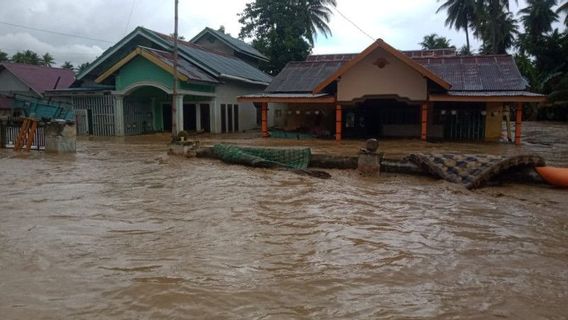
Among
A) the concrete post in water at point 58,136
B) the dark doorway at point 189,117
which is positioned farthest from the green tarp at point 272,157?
the dark doorway at point 189,117

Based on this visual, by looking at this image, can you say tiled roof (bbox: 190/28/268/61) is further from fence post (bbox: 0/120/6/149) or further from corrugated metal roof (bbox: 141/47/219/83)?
fence post (bbox: 0/120/6/149)

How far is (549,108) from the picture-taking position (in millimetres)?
35094

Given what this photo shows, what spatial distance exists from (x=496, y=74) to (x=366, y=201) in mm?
14384

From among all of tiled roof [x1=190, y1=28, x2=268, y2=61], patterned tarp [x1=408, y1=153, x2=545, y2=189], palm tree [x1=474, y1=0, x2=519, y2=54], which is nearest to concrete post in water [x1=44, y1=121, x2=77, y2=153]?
patterned tarp [x1=408, y1=153, x2=545, y2=189]

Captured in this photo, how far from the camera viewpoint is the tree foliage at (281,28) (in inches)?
1312

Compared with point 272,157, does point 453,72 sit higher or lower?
higher

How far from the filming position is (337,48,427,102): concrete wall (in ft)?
61.0

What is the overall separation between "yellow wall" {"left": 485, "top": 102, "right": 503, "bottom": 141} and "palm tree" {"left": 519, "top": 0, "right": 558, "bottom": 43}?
22.9 m

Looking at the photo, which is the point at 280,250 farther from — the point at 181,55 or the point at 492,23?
the point at 492,23

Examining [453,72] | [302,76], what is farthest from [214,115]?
[453,72]

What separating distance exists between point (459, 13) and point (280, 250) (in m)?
41.3

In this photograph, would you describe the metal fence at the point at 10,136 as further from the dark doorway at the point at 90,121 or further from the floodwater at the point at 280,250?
the dark doorway at the point at 90,121

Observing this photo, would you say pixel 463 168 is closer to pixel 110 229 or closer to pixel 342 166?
pixel 342 166

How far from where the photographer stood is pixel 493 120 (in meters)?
20.4
